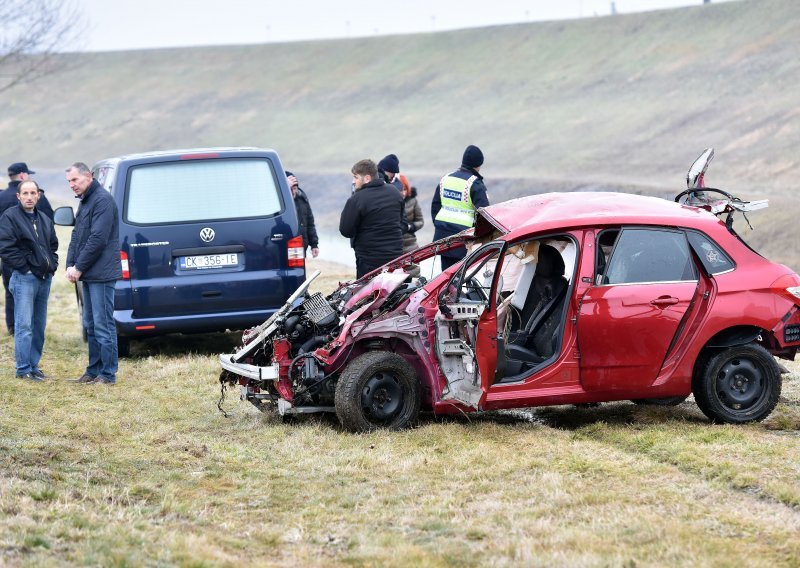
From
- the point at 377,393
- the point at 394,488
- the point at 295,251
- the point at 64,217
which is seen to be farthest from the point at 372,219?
the point at 394,488

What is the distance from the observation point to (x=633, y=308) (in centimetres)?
840

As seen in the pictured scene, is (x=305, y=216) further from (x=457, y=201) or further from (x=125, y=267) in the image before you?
(x=125, y=267)

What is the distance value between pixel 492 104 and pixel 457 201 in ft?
148

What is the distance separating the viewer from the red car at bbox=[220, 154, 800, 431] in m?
8.37

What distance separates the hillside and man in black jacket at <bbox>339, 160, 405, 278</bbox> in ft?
46.7

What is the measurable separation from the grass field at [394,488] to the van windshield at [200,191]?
2.27m

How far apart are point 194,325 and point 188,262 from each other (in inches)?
23.2

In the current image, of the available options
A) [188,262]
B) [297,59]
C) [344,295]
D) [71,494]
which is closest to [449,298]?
[344,295]

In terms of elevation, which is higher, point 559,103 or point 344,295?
point 559,103

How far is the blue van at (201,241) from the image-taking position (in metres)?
11.5

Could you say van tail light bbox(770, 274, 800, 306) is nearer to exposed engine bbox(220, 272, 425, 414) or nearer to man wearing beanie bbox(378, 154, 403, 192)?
exposed engine bbox(220, 272, 425, 414)

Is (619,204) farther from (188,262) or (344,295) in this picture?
(188,262)

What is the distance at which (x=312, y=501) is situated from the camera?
6824 millimetres

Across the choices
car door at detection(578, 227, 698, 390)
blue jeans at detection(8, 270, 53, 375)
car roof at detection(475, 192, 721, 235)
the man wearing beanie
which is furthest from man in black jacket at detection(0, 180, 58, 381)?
car door at detection(578, 227, 698, 390)
